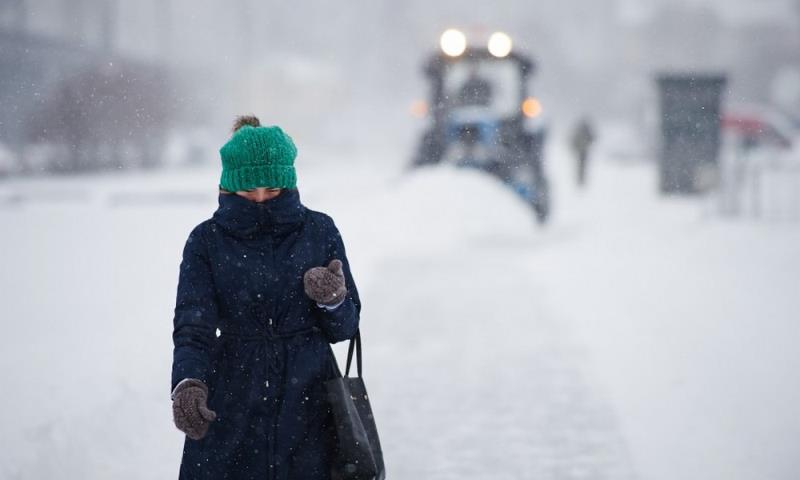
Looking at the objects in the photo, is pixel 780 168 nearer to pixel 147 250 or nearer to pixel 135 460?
pixel 147 250

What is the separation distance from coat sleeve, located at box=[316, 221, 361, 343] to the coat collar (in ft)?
0.56

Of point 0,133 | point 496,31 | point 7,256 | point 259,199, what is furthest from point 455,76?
point 0,133

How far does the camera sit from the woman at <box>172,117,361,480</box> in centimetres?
255

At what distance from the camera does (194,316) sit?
2.55 metres

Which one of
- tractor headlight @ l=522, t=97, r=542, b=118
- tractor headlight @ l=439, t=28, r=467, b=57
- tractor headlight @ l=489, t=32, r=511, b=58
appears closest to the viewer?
tractor headlight @ l=439, t=28, r=467, b=57

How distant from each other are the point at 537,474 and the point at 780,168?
1134 centimetres

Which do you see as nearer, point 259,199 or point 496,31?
point 259,199

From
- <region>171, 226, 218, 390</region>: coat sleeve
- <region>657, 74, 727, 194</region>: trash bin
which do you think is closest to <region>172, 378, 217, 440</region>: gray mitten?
<region>171, 226, 218, 390</region>: coat sleeve

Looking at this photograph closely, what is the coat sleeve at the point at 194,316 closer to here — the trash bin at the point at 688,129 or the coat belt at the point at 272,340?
the coat belt at the point at 272,340

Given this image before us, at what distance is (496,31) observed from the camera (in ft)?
45.8

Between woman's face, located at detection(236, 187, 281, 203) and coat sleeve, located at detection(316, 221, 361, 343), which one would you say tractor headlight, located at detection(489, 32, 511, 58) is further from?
woman's face, located at detection(236, 187, 281, 203)

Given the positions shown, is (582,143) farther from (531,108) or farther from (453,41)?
(453,41)

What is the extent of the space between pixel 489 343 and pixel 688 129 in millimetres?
13460

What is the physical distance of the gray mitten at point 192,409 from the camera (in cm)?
241
